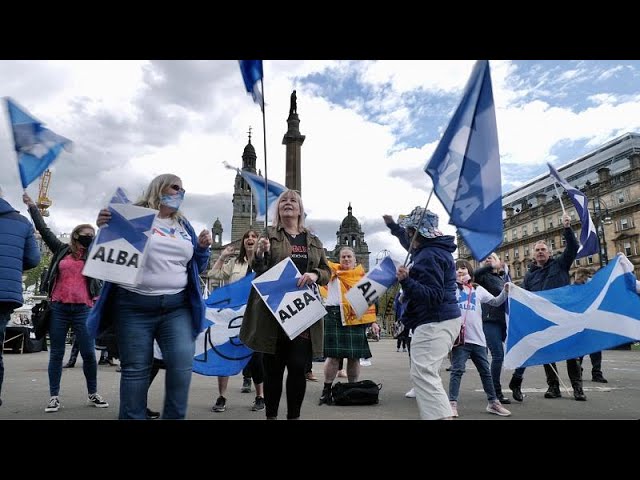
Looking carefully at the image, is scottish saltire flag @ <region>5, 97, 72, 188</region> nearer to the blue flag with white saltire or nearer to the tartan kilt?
the blue flag with white saltire

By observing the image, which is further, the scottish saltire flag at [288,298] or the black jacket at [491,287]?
the black jacket at [491,287]

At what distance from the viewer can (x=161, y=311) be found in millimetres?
3373

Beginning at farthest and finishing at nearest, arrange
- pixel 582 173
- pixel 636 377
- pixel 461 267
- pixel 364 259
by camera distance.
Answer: pixel 364 259, pixel 582 173, pixel 636 377, pixel 461 267

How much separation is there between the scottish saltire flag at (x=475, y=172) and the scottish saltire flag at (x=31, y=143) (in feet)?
11.3

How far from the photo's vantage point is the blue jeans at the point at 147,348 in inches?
127

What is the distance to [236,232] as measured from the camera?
3307 inches

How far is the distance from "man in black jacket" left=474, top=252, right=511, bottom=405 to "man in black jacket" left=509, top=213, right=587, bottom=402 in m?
0.46

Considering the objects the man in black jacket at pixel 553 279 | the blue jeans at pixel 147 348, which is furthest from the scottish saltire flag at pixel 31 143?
the man in black jacket at pixel 553 279

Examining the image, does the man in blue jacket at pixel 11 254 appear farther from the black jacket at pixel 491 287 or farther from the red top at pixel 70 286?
the black jacket at pixel 491 287

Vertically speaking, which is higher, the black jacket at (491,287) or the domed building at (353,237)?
the domed building at (353,237)

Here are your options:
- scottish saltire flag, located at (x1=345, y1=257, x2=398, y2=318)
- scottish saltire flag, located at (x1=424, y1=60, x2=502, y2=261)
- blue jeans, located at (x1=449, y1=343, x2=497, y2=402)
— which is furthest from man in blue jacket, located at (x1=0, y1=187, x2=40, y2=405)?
blue jeans, located at (x1=449, y1=343, x2=497, y2=402)

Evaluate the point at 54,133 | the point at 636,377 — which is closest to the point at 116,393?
the point at 54,133

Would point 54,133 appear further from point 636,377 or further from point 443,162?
point 636,377
